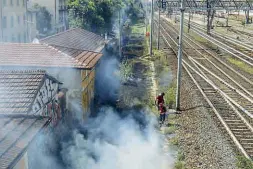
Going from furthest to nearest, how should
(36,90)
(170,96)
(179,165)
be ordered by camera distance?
1. (170,96)
2. (179,165)
3. (36,90)

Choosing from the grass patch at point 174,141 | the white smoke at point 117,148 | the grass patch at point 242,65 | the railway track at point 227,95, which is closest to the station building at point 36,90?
the white smoke at point 117,148

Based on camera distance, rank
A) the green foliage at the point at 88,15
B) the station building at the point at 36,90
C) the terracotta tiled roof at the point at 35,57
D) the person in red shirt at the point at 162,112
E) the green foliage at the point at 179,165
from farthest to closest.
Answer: the green foliage at the point at 88,15
the person in red shirt at the point at 162,112
the terracotta tiled roof at the point at 35,57
the green foliage at the point at 179,165
the station building at the point at 36,90

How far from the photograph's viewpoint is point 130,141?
13758 mm

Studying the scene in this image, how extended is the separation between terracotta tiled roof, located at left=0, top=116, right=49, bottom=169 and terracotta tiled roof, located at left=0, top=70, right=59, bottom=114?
5.59ft

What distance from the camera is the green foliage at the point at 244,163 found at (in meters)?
11.1

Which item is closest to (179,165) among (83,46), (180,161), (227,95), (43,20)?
(180,161)

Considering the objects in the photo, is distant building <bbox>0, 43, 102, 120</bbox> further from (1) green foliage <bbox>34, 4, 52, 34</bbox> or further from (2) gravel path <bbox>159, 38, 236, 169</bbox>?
(1) green foliage <bbox>34, 4, 52, 34</bbox>

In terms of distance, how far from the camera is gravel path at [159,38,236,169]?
1162 cm

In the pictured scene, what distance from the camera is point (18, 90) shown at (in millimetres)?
10414

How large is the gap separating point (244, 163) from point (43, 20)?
4222cm

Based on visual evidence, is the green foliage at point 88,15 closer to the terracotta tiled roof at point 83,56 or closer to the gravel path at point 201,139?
the terracotta tiled roof at point 83,56

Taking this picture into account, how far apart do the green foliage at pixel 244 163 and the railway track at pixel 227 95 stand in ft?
1.10

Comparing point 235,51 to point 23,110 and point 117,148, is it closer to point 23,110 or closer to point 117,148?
point 117,148

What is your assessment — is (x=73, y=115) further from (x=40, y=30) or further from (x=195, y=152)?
(x=40, y=30)
